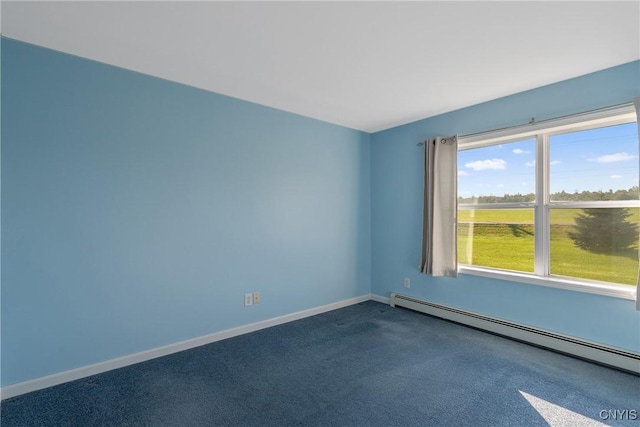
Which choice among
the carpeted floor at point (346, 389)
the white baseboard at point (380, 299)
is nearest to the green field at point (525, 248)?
the carpeted floor at point (346, 389)

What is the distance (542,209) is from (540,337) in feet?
3.86

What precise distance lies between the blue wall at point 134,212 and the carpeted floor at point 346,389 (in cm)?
33

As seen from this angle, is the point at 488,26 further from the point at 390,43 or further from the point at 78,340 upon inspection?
the point at 78,340

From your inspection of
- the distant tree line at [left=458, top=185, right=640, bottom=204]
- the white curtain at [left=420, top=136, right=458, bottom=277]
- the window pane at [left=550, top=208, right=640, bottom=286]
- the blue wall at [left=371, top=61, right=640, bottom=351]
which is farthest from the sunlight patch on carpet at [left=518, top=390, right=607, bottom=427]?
the distant tree line at [left=458, top=185, right=640, bottom=204]

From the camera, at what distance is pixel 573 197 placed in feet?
8.61

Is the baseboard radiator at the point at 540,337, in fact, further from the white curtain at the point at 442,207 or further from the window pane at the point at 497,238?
the window pane at the point at 497,238

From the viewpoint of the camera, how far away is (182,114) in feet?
8.50

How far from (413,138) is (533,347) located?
254cm

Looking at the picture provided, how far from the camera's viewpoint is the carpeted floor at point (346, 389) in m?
1.74

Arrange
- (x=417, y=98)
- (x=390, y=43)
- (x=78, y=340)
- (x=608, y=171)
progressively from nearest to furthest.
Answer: (x=390, y=43), (x=78, y=340), (x=608, y=171), (x=417, y=98)

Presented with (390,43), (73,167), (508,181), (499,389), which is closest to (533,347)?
(499,389)

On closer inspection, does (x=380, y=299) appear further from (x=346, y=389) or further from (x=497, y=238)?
(x=346, y=389)

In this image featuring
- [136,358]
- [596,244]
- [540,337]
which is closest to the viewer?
[136,358]

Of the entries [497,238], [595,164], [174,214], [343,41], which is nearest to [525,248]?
[497,238]
